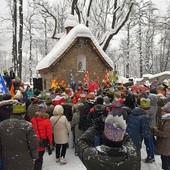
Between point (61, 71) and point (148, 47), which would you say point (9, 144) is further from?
point (148, 47)

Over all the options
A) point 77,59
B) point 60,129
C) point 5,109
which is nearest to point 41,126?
point 5,109

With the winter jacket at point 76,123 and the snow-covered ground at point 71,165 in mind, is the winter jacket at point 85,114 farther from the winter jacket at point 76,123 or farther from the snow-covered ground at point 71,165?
the snow-covered ground at point 71,165

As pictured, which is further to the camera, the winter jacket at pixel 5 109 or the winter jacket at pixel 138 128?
the winter jacket at pixel 138 128

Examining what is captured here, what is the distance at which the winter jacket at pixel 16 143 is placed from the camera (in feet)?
16.6

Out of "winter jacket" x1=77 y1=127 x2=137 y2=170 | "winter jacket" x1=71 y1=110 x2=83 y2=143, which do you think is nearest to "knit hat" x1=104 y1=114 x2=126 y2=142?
"winter jacket" x1=77 y1=127 x2=137 y2=170

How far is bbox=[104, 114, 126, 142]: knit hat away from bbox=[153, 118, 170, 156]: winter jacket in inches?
143

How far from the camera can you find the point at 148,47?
162 feet

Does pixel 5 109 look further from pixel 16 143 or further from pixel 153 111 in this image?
pixel 153 111

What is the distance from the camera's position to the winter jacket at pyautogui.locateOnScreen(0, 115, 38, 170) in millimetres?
5059

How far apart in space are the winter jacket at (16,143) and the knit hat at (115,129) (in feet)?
7.27

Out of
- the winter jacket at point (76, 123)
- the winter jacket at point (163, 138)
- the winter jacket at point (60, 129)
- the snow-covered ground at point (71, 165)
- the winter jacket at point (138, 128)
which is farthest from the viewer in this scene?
the winter jacket at point (76, 123)

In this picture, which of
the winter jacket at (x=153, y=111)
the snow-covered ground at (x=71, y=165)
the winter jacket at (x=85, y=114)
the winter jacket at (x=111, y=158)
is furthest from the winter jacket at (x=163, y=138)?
the winter jacket at (x=111, y=158)

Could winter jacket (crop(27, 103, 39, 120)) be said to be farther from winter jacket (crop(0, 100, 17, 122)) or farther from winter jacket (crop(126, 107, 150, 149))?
winter jacket (crop(126, 107, 150, 149))

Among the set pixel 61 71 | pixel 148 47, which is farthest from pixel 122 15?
pixel 148 47
